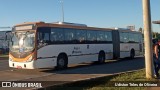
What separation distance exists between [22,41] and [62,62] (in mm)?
3076

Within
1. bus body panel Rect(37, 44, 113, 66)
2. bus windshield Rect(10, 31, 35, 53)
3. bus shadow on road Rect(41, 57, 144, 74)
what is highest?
bus windshield Rect(10, 31, 35, 53)

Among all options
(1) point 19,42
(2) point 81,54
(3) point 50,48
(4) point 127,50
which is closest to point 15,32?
(1) point 19,42

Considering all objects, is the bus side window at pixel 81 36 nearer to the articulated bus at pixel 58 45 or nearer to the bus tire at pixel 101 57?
the articulated bus at pixel 58 45

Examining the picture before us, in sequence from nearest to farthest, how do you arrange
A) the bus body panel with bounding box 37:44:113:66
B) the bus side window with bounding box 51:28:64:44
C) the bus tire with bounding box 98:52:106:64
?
the bus body panel with bounding box 37:44:113:66 < the bus side window with bounding box 51:28:64:44 < the bus tire with bounding box 98:52:106:64

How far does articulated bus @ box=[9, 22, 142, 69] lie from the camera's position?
704 inches

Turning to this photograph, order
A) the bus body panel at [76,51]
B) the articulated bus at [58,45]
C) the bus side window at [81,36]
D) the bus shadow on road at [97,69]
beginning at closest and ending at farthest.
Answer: the articulated bus at [58,45] → the bus shadow on road at [97,69] → the bus body panel at [76,51] → the bus side window at [81,36]

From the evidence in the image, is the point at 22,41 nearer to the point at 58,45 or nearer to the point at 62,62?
the point at 58,45

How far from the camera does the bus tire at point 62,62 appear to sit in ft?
64.5

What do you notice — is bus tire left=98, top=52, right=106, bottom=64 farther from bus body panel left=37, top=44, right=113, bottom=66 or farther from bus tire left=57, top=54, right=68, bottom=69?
bus tire left=57, top=54, right=68, bottom=69

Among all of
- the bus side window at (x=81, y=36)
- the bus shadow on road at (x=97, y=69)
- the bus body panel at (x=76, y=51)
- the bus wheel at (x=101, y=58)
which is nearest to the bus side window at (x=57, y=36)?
the bus body panel at (x=76, y=51)

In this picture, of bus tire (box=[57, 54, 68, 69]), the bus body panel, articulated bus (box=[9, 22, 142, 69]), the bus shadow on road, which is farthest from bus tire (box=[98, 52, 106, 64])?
bus tire (box=[57, 54, 68, 69])

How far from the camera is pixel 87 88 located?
11414mm

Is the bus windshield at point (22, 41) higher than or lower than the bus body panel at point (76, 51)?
higher

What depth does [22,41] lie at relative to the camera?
1827cm
